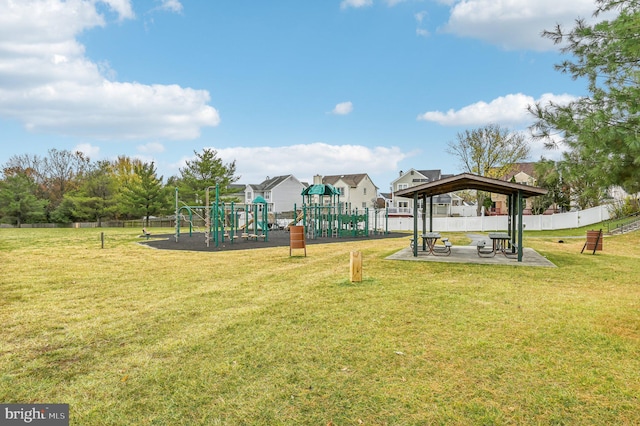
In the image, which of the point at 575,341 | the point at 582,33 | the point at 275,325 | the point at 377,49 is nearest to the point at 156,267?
the point at 275,325

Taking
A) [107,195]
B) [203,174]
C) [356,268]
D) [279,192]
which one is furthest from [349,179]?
[356,268]

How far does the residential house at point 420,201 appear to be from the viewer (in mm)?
48875

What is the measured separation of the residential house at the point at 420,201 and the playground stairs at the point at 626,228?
23.3 meters

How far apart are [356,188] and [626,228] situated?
3296 centimetres

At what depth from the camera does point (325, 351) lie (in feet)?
13.7

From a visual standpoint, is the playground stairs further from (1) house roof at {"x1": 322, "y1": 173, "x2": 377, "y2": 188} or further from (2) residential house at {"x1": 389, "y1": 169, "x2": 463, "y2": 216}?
(1) house roof at {"x1": 322, "y1": 173, "x2": 377, "y2": 188}

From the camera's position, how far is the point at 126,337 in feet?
15.4

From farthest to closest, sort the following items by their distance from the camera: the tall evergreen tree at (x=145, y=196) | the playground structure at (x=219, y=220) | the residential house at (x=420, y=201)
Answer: the residential house at (x=420, y=201) < the tall evergreen tree at (x=145, y=196) < the playground structure at (x=219, y=220)

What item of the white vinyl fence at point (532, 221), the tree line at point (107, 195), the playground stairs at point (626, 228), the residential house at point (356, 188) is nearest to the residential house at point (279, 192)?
the residential house at point (356, 188)

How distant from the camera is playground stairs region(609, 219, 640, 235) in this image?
23075 mm

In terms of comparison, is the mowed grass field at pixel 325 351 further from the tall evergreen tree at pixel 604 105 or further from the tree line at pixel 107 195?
the tree line at pixel 107 195

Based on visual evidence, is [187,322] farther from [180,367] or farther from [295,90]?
[295,90]

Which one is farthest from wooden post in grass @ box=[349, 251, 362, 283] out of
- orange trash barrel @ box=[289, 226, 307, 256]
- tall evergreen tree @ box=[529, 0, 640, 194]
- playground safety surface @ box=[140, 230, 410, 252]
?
playground safety surface @ box=[140, 230, 410, 252]

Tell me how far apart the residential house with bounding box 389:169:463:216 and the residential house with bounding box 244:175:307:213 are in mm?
14107
